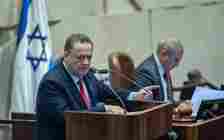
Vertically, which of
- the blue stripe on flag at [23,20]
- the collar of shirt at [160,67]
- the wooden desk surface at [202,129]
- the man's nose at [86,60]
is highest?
the blue stripe on flag at [23,20]

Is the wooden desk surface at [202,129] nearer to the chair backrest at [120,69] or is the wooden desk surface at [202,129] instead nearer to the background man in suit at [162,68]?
the background man in suit at [162,68]

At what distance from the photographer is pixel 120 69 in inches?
191

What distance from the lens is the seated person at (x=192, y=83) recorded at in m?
4.86

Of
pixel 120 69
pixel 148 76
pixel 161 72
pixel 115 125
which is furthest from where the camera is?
pixel 120 69

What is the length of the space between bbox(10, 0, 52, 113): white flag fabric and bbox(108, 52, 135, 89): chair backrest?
70 centimetres

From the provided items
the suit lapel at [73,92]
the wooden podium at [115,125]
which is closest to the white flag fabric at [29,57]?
the suit lapel at [73,92]

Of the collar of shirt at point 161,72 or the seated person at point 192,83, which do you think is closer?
the collar of shirt at point 161,72

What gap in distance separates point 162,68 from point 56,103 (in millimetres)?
1621

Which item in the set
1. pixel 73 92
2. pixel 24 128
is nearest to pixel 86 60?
pixel 73 92

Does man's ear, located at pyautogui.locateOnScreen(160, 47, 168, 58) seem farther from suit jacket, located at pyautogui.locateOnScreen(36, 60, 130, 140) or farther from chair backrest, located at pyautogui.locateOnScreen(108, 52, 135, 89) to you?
suit jacket, located at pyautogui.locateOnScreen(36, 60, 130, 140)

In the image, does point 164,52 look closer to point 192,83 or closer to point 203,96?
point 203,96

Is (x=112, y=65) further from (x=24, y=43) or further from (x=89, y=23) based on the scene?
(x=89, y=23)

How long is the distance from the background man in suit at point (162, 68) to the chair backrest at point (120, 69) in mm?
198

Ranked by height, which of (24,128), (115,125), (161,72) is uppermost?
(161,72)
